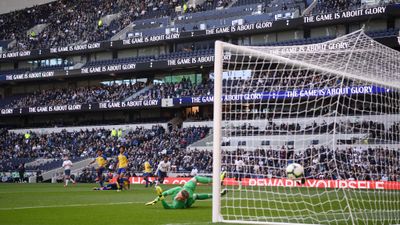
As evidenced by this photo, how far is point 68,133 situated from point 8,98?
38.8 ft

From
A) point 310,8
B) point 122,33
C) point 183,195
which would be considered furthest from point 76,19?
point 183,195

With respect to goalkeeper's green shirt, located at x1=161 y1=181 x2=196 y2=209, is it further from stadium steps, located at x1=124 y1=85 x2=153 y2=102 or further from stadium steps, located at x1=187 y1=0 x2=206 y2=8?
stadium steps, located at x1=187 y1=0 x2=206 y2=8

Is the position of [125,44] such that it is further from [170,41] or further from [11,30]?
[11,30]

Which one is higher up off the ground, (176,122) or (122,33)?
(122,33)

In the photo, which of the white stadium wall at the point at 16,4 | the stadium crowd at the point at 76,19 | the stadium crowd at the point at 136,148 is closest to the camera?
the stadium crowd at the point at 136,148

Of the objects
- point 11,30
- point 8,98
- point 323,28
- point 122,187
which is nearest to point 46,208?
point 122,187

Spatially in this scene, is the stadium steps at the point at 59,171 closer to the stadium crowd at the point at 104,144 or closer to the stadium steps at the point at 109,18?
the stadium crowd at the point at 104,144

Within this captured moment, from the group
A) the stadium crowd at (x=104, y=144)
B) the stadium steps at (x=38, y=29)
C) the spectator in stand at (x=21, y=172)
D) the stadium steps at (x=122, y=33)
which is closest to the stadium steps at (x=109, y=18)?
A: the stadium steps at (x=122, y=33)

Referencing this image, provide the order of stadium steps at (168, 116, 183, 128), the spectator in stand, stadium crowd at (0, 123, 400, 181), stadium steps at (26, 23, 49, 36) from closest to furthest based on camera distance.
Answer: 1. stadium crowd at (0, 123, 400, 181)
2. the spectator in stand
3. stadium steps at (168, 116, 183, 128)
4. stadium steps at (26, 23, 49, 36)

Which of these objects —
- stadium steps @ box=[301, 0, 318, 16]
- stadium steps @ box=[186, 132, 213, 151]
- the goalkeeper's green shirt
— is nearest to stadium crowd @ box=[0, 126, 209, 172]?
stadium steps @ box=[186, 132, 213, 151]

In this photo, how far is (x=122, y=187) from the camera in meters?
24.8

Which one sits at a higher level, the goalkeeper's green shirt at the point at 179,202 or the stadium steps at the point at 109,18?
the stadium steps at the point at 109,18

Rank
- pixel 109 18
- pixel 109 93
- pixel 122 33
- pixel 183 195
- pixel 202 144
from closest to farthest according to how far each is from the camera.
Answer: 1. pixel 183 195
2. pixel 202 144
3. pixel 109 93
4. pixel 122 33
5. pixel 109 18

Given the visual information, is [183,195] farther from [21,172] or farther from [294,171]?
[21,172]
